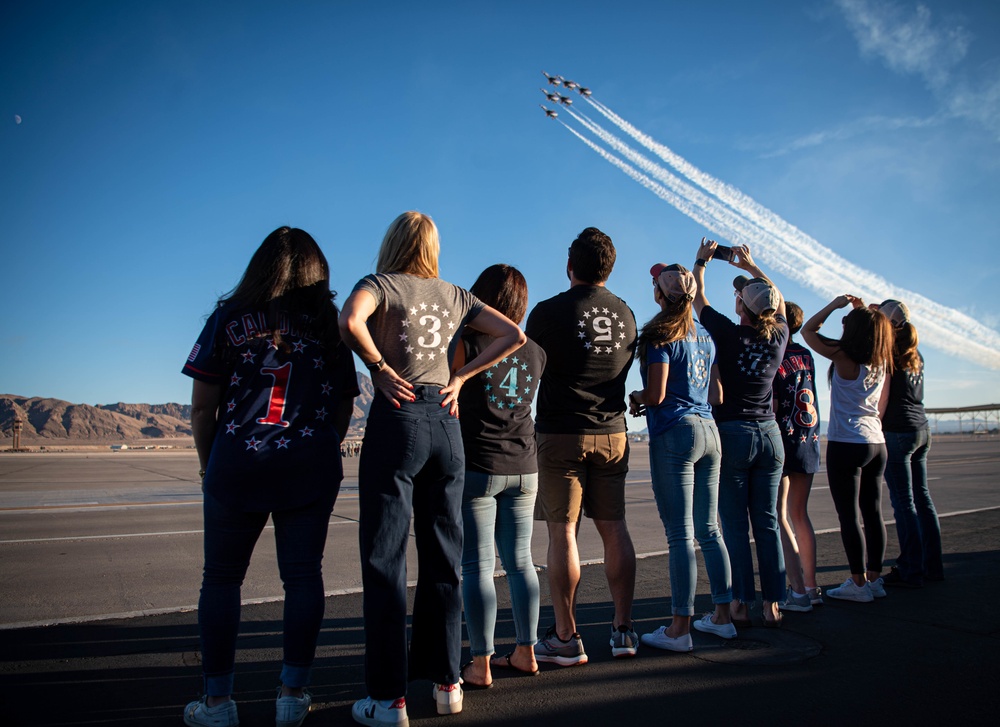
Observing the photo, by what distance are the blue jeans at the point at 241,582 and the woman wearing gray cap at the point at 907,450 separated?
5.05 meters

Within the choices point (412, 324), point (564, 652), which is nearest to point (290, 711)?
point (564, 652)

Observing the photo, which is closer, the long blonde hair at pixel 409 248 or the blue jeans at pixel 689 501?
the long blonde hair at pixel 409 248

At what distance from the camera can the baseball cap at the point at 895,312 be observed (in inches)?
223

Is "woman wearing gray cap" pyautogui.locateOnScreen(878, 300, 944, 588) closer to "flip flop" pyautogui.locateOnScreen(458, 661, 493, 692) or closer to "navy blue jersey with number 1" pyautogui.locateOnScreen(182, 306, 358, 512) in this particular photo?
"flip flop" pyautogui.locateOnScreen(458, 661, 493, 692)

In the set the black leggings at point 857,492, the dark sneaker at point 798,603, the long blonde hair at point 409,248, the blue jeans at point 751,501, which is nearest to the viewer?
the long blonde hair at point 409,248

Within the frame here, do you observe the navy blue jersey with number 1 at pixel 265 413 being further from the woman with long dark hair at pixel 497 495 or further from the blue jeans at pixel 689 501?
the blue jeans at pixel 689 501

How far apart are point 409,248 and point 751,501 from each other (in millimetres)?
2902

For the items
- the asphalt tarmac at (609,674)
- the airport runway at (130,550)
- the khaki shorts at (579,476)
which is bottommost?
the asphalt tarmac at (609,674)

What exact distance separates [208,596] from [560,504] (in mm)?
1809

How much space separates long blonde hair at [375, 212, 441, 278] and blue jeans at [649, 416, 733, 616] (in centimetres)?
176

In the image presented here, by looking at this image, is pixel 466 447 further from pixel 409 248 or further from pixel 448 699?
pixel 448 699

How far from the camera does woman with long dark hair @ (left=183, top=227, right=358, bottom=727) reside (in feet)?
8.85

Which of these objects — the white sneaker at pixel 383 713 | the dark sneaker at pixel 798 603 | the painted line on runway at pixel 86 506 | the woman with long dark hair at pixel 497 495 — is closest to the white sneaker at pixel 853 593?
the dark sneaker at pixel 798 603

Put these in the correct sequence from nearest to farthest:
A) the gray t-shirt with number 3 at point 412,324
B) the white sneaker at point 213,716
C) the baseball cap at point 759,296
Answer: the white sneaker at point 213,716 < the gray t-shirt with number 3 at point 412,324 < the baseball cap at point 759,296
